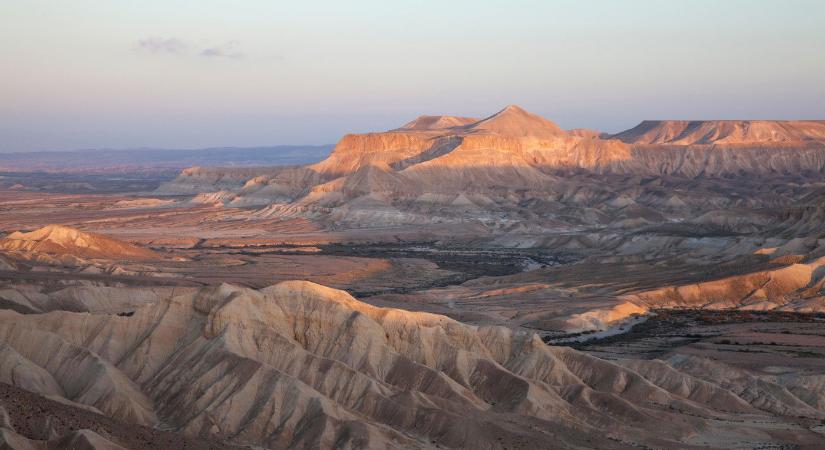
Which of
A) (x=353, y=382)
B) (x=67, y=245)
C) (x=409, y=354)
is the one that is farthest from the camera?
(x=67, y=245)

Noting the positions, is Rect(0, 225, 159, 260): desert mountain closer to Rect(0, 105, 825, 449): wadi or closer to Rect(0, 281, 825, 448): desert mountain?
Rect(0, 105, 825, 449): wadi

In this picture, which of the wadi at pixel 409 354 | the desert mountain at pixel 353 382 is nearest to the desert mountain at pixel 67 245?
the wadi at pixel 409 354

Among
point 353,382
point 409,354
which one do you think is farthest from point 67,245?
point 353,382

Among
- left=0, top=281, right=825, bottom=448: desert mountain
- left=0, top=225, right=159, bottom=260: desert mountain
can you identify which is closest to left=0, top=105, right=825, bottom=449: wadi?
left=0, top=281, right=825, bottom=448: desert mountain

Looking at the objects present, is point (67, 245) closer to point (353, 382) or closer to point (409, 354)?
point (409, 354)

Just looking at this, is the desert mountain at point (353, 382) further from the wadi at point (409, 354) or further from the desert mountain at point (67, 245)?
the desert mountain at point (67, 245)

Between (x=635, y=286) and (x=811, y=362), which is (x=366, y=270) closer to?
(x=635, y=286)
